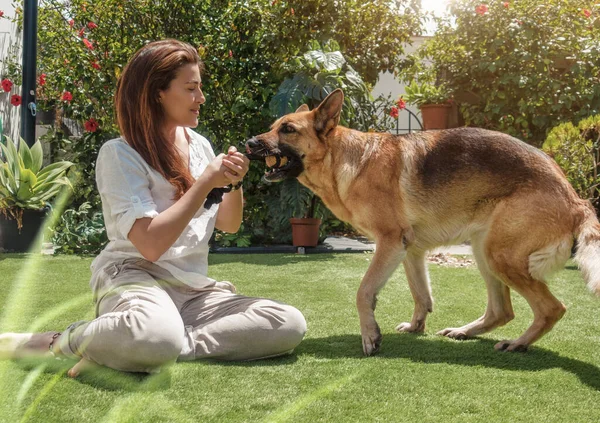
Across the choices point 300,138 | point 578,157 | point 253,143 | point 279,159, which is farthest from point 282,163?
point 578,157

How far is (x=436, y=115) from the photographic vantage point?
30.1ft

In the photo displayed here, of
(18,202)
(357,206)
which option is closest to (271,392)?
(357,206)

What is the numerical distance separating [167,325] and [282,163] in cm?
127

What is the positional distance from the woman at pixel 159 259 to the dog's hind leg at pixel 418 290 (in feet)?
3.00

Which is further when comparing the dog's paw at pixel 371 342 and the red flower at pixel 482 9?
the red flower at pixel 482 9

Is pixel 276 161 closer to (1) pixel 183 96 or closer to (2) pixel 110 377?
(1) pixel 183 96

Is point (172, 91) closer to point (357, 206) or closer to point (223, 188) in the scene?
point (223, 188)

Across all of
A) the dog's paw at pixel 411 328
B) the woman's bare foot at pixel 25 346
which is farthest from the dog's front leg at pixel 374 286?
the woman's bare foot at pixel 25 346

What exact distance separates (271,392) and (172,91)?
1476mm

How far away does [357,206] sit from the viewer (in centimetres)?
353

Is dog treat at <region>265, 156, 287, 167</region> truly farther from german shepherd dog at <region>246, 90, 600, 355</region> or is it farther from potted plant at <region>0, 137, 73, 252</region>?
potted plant at <region>0, 137, 73, 252</region>

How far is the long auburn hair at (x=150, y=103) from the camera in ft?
9.87

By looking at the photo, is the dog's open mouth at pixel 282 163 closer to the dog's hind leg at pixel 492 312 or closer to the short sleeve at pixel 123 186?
the short sleeve at pixel 123 186

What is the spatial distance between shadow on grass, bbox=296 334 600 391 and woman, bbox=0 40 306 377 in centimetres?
31
